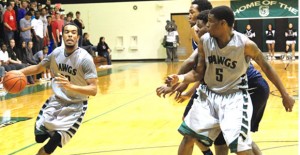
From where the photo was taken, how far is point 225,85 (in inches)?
170

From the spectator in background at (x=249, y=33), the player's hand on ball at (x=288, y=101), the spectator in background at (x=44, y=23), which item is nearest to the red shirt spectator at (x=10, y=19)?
the spectator in background at (x=44, y=23)

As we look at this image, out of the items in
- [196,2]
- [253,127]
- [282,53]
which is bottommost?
[282,53]

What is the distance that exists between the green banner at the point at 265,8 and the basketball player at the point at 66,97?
22.5m

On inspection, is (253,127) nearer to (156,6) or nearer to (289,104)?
(289,104)

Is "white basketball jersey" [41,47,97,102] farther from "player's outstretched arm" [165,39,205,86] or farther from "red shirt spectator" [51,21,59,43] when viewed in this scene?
"red shirt spectator" [51,21,59,43]

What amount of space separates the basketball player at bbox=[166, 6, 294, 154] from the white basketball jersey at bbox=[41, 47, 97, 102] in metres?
1.23

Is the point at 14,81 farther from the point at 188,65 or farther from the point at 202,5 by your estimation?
the point at 202,5

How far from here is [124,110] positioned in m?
10.1

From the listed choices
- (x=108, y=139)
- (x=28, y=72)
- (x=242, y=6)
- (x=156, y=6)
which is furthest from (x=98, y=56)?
(x=28, y=72)

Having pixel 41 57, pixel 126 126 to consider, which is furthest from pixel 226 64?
pixel 41 57

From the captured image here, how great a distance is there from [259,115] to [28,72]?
246cm

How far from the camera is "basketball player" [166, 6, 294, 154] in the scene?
13.6ft

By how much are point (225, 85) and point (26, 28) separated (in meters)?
13.9

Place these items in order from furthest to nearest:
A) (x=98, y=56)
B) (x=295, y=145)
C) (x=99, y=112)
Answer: (x=98, y=56), (x=99, y=112), (x=295, y=145)
